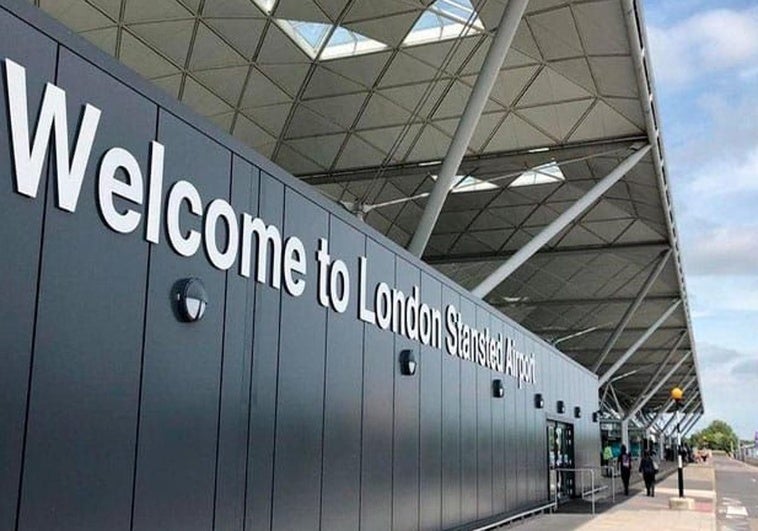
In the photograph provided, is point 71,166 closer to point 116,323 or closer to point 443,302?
point 116,323

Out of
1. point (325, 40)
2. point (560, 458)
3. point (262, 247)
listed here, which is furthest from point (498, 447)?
point (325, 40)

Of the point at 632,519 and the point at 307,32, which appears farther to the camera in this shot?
the point at 307,32

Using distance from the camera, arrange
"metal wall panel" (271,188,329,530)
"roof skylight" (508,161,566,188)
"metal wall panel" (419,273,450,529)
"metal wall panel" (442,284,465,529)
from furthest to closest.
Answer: "roof skylight" (508,161,566,188), "metal wall panel" (442,284,465,529), "metal wall panel" (419,273,450,529), "metal wall panel" (271,188,329,530)

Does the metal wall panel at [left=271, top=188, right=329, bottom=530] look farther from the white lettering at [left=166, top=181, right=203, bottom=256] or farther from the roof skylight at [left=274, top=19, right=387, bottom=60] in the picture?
the roof skylight at [left=274, top=19, right=387, bottom=60]

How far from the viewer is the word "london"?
5578mm

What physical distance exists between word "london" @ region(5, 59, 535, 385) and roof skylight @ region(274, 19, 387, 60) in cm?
1166

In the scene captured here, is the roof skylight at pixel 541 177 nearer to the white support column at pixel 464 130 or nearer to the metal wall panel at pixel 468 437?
the white support column at pixel 464 130

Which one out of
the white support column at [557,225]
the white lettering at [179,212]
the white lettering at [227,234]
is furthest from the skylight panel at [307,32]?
the white lettering at [179,212]

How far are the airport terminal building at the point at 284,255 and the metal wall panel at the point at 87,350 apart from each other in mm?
21

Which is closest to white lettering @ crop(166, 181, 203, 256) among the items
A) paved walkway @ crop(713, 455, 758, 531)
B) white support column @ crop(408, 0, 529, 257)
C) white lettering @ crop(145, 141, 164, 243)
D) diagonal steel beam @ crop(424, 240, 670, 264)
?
white lettering @ crop(145, 141, 164, 243)

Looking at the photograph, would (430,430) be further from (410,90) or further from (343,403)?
(410,90)

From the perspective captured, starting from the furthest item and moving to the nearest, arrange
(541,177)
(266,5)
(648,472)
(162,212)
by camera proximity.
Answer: (541,177)
(648,472)
(266,5)
(162,212)

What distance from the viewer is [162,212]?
23.2 feet

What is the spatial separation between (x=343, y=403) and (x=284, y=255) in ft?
8.05
